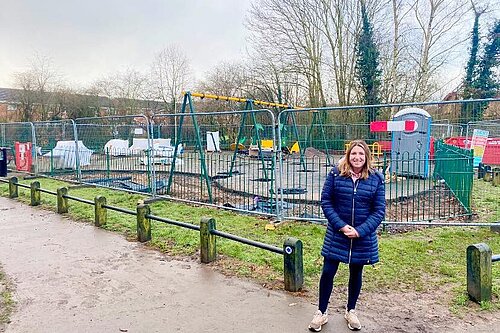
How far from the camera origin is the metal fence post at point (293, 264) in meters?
4.06

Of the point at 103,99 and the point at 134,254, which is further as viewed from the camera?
the point at 103,99

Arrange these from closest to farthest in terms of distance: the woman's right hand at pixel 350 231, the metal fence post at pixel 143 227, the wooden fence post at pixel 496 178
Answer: the woman's right hand at pixel 350 231 → the metal fence post at pixel 143 227 → the wooden fence post at pixel 496 178

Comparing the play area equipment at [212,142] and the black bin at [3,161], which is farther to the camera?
the play area equipment at [212,142]

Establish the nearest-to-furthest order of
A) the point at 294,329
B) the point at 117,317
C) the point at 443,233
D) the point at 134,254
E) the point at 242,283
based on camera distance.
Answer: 1. the point at 294,329
2. the point at 117,317
3. the point at 242,283
4. the point at 134,254
5. the point at 443,233

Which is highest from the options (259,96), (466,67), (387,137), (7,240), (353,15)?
(353,15)

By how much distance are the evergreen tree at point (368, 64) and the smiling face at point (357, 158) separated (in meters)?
24.6

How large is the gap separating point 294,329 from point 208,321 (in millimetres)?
767

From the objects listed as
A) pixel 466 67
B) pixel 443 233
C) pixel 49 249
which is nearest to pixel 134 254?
pixel 49 249

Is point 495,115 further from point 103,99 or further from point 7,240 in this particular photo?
point 103,99

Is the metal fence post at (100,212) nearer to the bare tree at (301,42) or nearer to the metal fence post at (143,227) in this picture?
the metal fence post at (143,227)

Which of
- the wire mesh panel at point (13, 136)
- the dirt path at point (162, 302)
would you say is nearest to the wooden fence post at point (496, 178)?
the dirt path at point (162, 302)

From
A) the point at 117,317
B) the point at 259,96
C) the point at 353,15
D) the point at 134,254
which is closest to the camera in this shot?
the point at 117,317

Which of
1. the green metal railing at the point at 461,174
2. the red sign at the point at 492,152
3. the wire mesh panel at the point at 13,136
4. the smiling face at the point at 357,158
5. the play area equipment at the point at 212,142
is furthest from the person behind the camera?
the play area equipment at the point at 212,142

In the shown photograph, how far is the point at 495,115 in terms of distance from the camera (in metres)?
16.5
